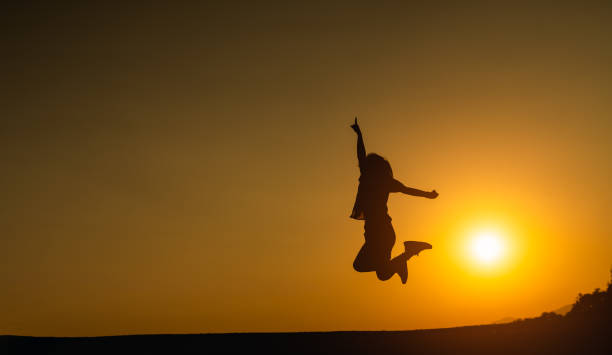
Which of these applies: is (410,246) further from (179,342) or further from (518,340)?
(179,342)

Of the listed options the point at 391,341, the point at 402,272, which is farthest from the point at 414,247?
the point at 391,341

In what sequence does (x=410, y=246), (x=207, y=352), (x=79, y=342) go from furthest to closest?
(x=410, y=246), (x=79, y=342), (x=207, y=352)

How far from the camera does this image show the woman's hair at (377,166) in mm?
9461

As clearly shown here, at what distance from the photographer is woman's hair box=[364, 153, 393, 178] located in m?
9.46

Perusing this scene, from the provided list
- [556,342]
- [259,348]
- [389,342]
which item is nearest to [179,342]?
[259,348]

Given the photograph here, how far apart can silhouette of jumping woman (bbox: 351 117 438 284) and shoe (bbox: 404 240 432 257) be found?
2.56 ft

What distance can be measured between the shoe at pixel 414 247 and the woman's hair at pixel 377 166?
1503 mm

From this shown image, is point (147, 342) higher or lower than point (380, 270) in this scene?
lower

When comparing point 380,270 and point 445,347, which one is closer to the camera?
point 445,347

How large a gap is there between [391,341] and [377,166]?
→ 2815 millimetres

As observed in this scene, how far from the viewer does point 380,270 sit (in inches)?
382

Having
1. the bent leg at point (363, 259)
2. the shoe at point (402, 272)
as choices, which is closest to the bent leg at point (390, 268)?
the shoe at point (402, 272)

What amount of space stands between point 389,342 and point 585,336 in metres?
2.97

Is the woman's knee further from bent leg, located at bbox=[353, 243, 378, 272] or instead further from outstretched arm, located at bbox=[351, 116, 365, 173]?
outstretched arm, located at bbox=[351, 116, 365, 173]
